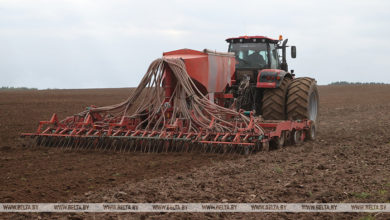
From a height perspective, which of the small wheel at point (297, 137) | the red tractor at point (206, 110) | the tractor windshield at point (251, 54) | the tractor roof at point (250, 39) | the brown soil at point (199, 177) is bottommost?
the brown soil at point (199, 177)

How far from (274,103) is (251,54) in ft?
4.34

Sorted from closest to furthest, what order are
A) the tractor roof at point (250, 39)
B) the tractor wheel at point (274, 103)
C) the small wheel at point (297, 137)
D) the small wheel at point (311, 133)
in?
the small wheel at point (297, 137), the tractor wheel at point (274, 103), the small wheel at point (311, 133), the tractor roof at point (250, 39)

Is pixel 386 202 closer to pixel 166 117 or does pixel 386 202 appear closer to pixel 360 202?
pixel 360 202

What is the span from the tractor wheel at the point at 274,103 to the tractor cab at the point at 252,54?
69 centimetres

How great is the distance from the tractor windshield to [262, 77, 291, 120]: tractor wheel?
794mm

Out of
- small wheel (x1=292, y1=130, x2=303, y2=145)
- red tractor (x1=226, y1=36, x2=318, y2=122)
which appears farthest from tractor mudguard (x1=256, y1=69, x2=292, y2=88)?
small wheel (x1=292, y1=130, x2=303, y2=145)

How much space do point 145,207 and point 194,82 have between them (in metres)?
5.21

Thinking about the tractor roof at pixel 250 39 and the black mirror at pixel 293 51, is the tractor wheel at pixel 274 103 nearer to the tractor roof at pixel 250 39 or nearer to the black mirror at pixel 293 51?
the tractor roof at pixel 250 39

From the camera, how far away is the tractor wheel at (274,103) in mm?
10148

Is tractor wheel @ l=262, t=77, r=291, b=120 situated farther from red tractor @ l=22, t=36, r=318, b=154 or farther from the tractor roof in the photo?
the tractor roof

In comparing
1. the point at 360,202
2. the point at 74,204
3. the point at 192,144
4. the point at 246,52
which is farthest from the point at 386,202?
the point at 246,52

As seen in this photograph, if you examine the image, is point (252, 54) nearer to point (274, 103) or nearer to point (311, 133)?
point (274, 103)

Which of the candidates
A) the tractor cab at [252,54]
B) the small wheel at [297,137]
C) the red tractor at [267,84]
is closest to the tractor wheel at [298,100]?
the red tractor at [267,84]

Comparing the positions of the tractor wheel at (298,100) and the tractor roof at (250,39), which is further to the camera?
the tractor roof at (250,39)
